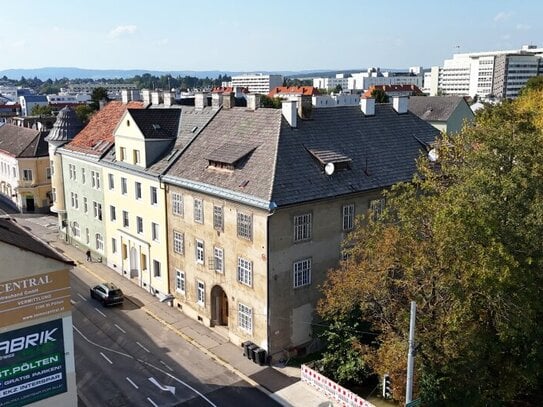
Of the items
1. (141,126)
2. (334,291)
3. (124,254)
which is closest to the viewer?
(334,291)

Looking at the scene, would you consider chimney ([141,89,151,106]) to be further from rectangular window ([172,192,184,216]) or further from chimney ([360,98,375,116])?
chimney ([360,98,375,116])

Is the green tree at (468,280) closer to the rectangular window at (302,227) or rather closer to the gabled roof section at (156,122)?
the rectangular window at (302,227)

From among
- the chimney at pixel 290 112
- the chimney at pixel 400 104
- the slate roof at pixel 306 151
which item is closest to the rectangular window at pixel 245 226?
the slate roof at pixel 306 151

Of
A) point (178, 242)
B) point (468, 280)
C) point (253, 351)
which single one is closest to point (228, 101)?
point (178, 242)

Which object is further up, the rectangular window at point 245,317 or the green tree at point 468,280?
the green tree at point 468,280

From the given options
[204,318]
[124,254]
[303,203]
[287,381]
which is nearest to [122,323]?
[204,318]

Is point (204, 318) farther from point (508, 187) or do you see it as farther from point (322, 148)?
point (508, 187)
